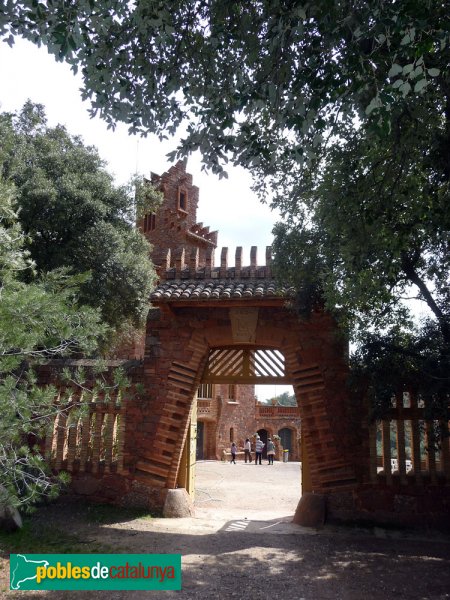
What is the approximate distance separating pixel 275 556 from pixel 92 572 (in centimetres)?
276

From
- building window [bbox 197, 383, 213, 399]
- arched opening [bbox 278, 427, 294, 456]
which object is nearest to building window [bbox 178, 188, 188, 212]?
building window [bbox 197, 383, 213, 399]

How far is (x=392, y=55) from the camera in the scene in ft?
12.6

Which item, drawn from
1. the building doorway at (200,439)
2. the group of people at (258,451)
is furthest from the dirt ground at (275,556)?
the building doorway at (200,439)

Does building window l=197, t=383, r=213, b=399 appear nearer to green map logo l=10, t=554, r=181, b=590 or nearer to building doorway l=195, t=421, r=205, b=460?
building doorway l=195, t=421, r=205, b=460

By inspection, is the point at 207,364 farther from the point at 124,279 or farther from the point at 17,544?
the point at 17,544

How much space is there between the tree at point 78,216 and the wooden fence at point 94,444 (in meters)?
2.84

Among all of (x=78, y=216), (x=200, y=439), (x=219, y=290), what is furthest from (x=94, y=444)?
(x=200, y=439)

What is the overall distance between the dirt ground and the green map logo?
0.66 ft

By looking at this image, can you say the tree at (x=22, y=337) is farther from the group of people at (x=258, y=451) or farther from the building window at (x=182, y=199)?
the building window at (x=182, y=199)

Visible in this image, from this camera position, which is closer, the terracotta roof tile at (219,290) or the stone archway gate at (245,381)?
the stone archway gate at (245,381)

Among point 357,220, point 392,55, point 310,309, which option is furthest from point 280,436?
point 392,55

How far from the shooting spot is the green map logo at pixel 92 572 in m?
6.15

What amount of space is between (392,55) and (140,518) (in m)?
8.88

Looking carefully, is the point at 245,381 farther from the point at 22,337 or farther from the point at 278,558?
the point at 22,337
